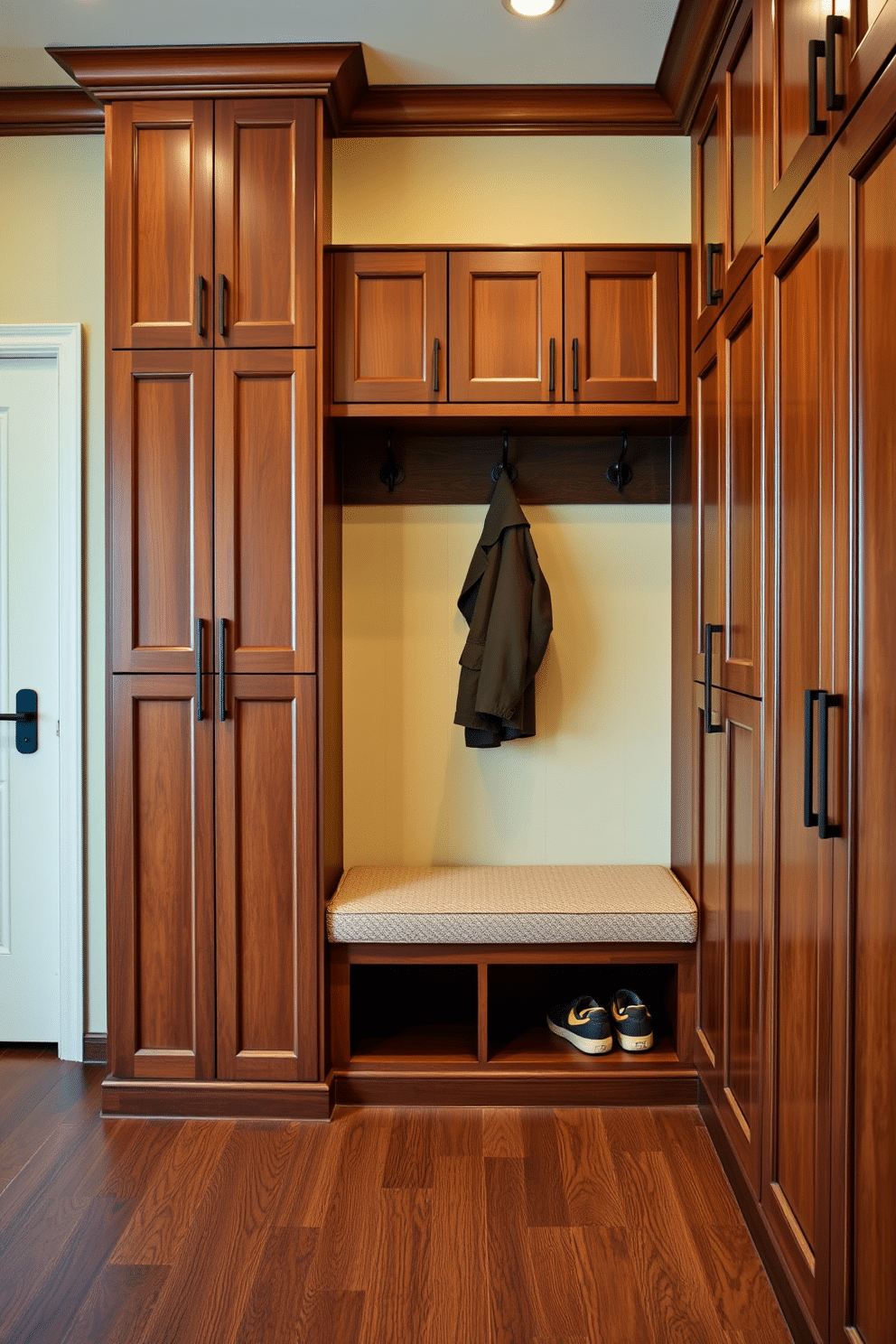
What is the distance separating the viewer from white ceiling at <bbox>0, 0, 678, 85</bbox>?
232 centimetres

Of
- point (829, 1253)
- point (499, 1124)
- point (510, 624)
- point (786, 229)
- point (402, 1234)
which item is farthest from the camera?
point (510, 624)

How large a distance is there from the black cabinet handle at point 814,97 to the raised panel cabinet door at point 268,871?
5.25ft

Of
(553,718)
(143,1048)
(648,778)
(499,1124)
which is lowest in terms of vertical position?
(499,1124)

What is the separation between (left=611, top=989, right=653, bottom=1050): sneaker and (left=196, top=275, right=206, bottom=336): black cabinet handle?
2.10m

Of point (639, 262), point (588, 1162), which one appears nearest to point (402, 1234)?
point (588, 1162)

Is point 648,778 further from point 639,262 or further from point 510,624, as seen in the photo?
point 639,262

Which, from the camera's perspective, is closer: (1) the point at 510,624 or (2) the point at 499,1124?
(2) the point at 499,1124

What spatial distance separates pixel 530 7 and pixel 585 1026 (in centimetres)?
255

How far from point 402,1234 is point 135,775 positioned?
1.25 meters

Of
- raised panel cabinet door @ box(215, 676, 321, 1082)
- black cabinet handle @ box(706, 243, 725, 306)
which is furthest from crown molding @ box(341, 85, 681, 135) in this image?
raised panel cabinet door @ box(215, 676, 321, 1082)

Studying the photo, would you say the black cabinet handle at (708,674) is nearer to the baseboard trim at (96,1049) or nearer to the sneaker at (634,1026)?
the sneaker at (634,1026)

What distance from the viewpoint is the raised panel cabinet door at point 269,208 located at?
97.5 inches

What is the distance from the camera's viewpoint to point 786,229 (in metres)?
1.71

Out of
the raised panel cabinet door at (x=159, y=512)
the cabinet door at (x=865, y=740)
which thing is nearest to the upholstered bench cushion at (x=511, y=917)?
the raised panel cabinet door at (x=159, y=512)
